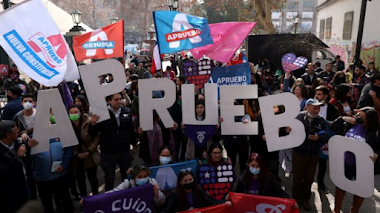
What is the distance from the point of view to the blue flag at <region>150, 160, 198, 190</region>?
4012 millimetres

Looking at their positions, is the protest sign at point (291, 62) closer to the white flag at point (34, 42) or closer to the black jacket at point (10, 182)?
the white flag at point (34, 42)

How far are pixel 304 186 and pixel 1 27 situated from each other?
452cm

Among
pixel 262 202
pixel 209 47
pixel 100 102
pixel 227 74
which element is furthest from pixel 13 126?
pixel 209 47

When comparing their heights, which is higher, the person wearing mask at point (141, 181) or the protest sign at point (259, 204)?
the person wearing mask at point (141, 181)

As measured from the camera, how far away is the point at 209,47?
275 inches

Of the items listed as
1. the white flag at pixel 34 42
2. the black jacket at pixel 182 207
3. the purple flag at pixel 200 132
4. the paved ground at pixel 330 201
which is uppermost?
the white flag at pixel 34 42

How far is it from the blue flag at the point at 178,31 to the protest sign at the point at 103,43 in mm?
1018

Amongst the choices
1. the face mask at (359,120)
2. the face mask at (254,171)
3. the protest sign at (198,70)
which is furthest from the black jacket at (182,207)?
the protest sign at (198,70)

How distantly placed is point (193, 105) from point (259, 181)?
1.52 metres

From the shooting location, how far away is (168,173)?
159 inches

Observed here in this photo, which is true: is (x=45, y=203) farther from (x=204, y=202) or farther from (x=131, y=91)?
(x=131, y=91)

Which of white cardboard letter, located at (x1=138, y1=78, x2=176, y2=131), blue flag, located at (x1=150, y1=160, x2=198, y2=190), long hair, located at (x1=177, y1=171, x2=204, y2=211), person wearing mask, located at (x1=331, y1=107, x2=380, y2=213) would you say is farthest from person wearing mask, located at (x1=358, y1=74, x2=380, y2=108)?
long hair, located at (x1=177, y1=171, x2=204, y2=211)

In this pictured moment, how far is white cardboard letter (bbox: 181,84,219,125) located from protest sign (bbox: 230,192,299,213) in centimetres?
141

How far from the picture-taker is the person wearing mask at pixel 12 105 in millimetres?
5141
